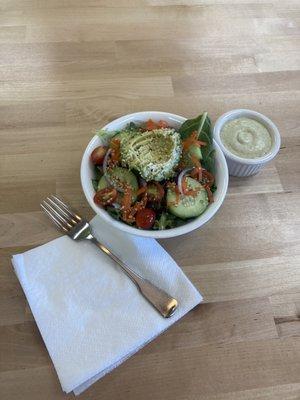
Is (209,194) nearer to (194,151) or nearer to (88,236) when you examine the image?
(194,151)

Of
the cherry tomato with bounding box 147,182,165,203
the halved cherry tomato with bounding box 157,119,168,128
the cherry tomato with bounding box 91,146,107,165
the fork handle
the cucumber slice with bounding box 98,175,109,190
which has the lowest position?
the fork handle

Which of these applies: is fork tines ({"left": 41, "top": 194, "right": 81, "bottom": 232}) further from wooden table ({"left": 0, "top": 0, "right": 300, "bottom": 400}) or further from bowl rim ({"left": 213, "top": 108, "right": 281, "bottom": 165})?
bowl rim ({"left": 213, "top": 108, "right": 281, "bottom": 165})

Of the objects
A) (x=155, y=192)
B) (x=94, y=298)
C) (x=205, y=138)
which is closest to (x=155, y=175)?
(x=155, y=192)

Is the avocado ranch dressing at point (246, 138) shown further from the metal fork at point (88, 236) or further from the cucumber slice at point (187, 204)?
the metal fork at point (88, 236)

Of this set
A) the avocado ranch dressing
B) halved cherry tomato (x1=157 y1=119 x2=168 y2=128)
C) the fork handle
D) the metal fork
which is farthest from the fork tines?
the avocado ranch dressing

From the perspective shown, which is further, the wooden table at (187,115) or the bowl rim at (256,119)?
the bowl rim at (256,119)

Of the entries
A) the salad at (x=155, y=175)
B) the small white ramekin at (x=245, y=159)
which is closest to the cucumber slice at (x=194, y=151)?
the salad at (x=155, y=175)

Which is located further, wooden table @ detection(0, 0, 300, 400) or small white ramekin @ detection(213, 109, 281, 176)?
small white ramekin @ detection(213, 109, 281, 176)
